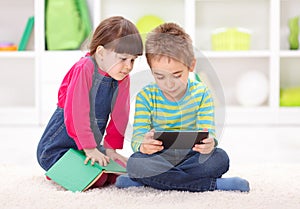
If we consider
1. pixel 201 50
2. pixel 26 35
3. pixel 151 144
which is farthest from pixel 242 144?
pixel 26 35

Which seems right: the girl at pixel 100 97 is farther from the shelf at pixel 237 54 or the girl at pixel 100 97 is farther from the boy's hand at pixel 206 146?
the shelf at pixel 237 54

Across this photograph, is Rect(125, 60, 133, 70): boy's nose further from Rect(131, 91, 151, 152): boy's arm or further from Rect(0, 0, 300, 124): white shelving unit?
Rect(0, 0, 300, 124): white shelving unit

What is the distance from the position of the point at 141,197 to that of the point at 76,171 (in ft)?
0.67

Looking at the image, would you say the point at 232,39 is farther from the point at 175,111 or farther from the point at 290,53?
the point at 175,111

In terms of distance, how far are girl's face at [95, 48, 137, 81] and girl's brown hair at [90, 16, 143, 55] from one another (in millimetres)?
12

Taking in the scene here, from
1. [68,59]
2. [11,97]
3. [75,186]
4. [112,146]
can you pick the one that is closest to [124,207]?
[75,186]

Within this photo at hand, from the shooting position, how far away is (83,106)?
126 cm

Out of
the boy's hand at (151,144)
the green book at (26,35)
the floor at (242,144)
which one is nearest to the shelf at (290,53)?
the floor at (242,144)

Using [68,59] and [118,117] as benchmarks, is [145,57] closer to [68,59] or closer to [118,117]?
[118,117]

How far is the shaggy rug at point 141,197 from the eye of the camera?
1065 millimetres

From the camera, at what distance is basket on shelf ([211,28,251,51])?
297cm

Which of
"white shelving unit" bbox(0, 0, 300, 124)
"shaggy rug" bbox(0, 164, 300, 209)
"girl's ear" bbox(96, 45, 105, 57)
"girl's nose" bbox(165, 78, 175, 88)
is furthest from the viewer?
"white shelving unit" bbox(0, 0, 300, 124)

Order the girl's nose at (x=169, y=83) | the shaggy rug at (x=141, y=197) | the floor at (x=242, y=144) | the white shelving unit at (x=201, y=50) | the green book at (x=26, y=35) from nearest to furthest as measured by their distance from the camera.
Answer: the shaggy rug at (x=141, y=197) < the girl's nose at (x=169, y=83) < the floor at (x=242, y=144) < the white shelving unit at (x=201, y=50) < the green book at (x=26, y=35)

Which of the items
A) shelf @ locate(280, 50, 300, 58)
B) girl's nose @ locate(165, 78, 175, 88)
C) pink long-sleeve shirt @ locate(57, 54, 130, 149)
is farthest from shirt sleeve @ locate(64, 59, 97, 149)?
shelf @ locate(280, 50, 300, 58)
